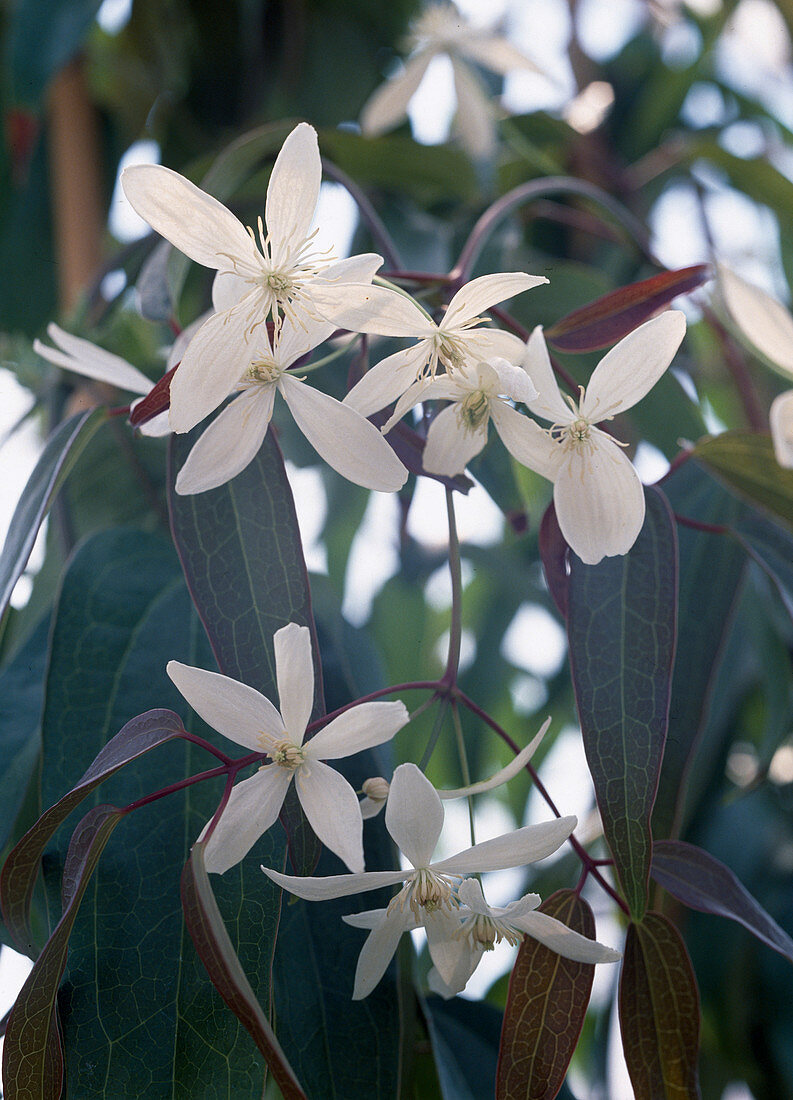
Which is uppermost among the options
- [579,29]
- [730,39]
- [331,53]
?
[730,39]

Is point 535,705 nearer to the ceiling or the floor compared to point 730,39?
nearer to the floor

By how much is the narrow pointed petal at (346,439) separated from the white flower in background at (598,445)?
53 millimetres

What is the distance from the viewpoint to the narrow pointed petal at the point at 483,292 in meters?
0.29

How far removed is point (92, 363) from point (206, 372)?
0.13 metres

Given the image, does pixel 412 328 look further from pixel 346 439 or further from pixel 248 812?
pixel 248 812

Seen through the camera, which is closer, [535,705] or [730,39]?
[535,705]

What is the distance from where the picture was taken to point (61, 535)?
1.78 feet

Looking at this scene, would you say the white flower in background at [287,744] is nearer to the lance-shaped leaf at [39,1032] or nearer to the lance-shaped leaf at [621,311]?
the lance-shaped leaf at [39,1032]

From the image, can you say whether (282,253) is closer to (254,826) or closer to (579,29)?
(254,826)

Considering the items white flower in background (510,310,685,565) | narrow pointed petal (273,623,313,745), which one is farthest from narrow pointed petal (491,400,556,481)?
narrow pointed petal (273,623,313,745)

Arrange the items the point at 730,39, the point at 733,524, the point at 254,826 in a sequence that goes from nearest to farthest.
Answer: the point at 254,826 → the point at 733,524 → the point at 730,39

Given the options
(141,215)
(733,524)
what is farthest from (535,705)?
(141,215)

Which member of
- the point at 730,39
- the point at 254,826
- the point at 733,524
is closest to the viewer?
the point at 254,826

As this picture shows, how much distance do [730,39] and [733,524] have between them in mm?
814
